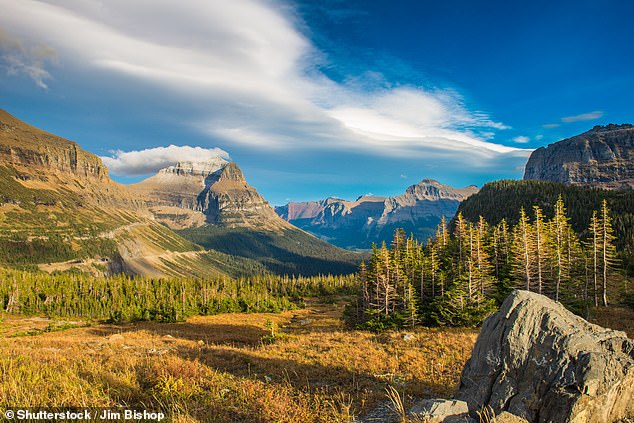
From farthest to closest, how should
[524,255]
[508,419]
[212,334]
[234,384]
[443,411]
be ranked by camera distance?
[524,255], [212,334], [234,384], [443,411], [508,419]

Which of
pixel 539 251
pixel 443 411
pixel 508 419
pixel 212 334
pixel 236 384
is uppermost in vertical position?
pixel 539 251

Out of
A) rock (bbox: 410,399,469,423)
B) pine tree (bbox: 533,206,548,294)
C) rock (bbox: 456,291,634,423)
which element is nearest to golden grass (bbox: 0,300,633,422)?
rock (bbox: 410,399,469,423)

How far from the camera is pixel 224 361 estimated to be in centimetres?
1574

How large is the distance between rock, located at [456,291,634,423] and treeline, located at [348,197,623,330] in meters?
28.3

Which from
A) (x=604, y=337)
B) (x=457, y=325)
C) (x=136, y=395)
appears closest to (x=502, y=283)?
(x=457, y=325)

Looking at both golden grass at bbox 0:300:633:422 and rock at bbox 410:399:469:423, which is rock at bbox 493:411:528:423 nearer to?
rock at bbox 410:399:469:423

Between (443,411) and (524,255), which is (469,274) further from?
(443,411)

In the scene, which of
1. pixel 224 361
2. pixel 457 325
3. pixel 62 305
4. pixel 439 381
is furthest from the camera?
pixel 62 305

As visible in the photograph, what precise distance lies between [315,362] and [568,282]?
146 ft

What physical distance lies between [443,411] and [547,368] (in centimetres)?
295

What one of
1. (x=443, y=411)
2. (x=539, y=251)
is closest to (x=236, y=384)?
(x=443, y=411)

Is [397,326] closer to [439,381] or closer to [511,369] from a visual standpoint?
[439,381]

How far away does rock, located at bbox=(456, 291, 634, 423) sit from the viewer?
705cm

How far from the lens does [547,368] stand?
7859 mm
